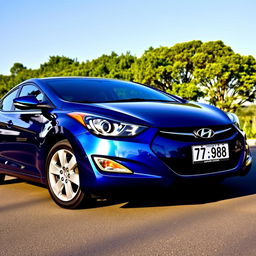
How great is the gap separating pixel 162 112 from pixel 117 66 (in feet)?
182

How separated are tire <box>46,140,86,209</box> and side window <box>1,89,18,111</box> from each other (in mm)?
1459

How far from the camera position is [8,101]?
19.5 feet

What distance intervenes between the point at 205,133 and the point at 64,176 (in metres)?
1.40

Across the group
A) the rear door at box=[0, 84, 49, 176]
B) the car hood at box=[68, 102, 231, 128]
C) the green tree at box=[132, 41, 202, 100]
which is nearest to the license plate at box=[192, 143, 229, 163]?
the car hood at box=[68, 102, 231, 128]

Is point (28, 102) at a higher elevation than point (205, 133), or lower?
higher

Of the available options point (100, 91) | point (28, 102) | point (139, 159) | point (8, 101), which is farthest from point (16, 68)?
point (139, 159)

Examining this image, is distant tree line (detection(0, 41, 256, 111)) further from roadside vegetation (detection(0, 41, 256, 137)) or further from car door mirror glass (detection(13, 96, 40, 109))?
car door mirror glass (detection(13, 96, 40, 109))

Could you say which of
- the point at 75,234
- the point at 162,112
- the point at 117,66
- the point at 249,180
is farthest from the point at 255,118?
the point at 117,66

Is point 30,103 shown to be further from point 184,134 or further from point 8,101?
point 184,134

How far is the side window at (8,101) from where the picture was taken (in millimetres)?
5795

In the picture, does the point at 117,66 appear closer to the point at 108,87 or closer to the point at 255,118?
the point at 255,118

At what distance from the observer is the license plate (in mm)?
4121

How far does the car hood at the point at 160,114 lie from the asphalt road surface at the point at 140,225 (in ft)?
1.99

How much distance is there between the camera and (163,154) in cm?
399
